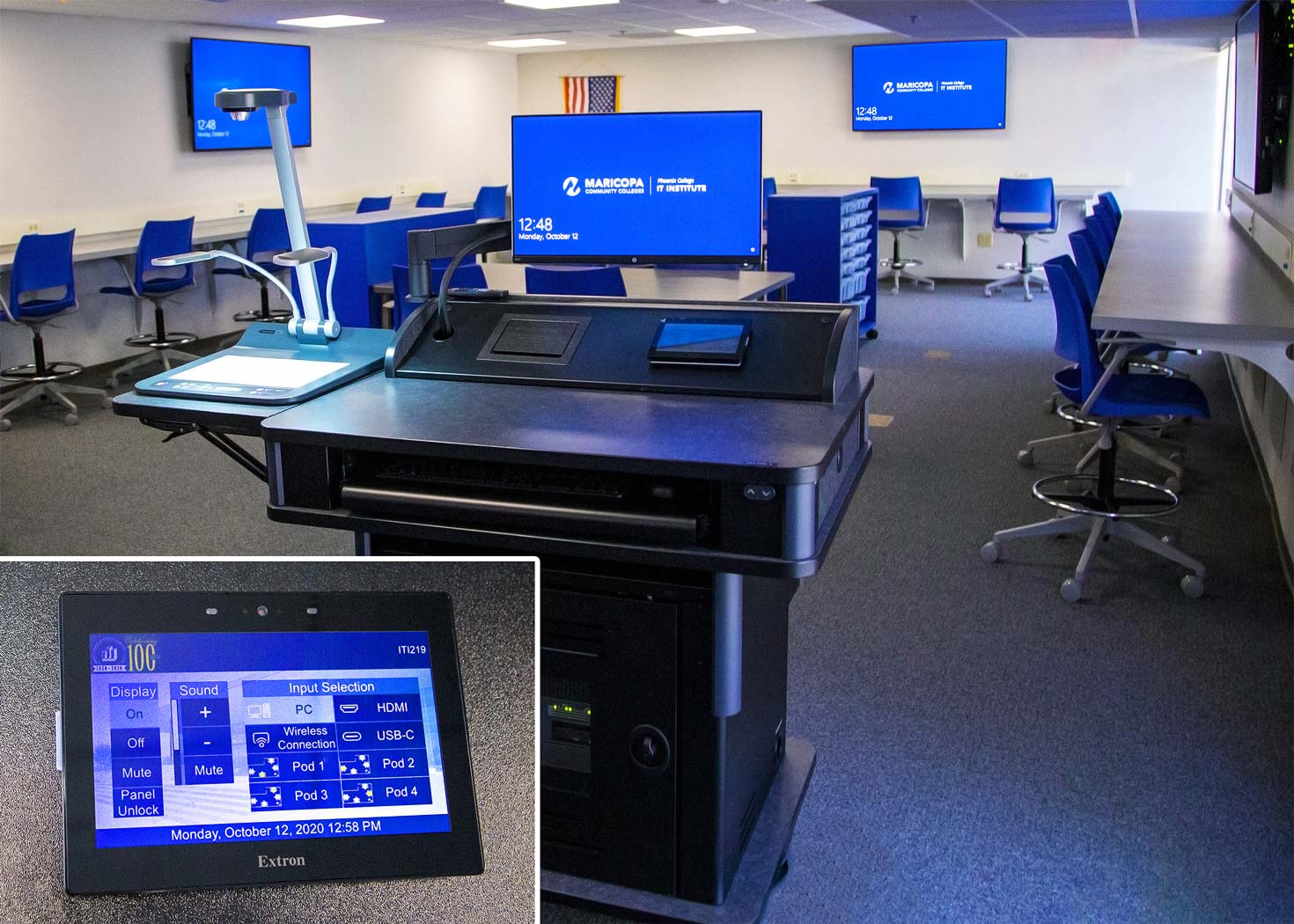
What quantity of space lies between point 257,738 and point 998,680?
2395mm

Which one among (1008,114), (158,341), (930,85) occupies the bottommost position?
(158,341)

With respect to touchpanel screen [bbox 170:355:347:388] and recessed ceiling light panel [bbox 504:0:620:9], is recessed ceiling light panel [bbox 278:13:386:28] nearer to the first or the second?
recessed ceiling light panel [bbox 504:0:620:9]

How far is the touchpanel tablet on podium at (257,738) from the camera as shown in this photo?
35.3 inches

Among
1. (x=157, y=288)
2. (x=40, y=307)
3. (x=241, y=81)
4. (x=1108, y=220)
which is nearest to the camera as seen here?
(x=40, y=307)

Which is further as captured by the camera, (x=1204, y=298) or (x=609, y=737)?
(x=1204, y=298)

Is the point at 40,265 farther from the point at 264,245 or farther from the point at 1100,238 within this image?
the point at 1100,238

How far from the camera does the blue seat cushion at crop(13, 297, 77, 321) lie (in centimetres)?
585

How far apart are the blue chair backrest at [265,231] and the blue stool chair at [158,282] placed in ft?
1.91

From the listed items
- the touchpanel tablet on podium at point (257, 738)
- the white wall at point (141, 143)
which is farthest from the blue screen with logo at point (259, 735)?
the white wall at point (141, 143)

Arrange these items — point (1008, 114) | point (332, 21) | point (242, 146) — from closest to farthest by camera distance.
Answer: point (332, 21) → point (242, 146) → point (1008, 114)

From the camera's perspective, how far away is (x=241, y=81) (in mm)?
8414

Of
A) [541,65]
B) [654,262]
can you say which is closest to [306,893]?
[654,262]

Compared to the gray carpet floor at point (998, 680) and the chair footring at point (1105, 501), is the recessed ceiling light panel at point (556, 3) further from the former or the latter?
the chair footring at point (1105, 501)

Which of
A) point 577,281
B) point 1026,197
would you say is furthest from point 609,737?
point 1026,197
